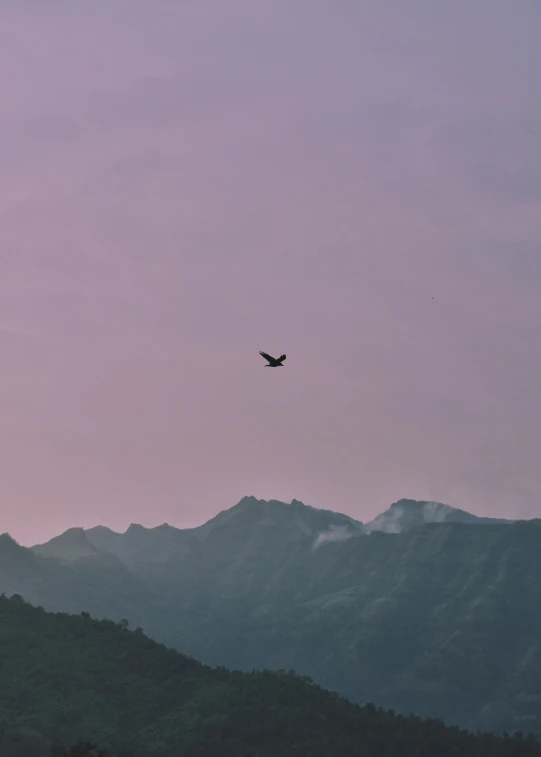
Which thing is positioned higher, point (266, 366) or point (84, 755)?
point (266, 366)

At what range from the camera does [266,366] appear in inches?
4250

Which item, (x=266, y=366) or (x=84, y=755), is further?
(x=84, y=755)

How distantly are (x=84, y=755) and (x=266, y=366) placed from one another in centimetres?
7744

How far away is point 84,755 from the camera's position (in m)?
163
